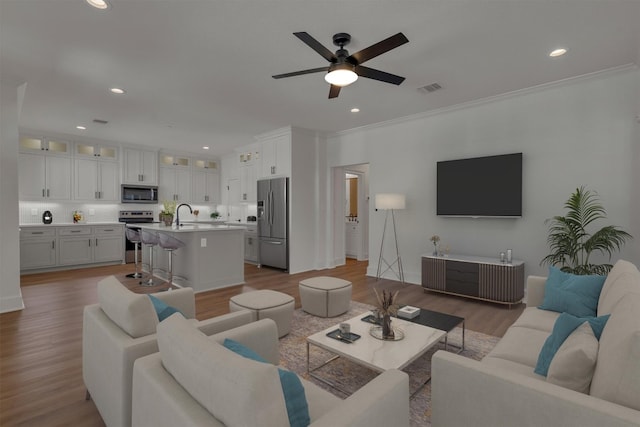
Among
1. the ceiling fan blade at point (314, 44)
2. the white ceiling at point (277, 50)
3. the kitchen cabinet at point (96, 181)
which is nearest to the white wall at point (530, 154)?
the white ceiling at point (277, 50)

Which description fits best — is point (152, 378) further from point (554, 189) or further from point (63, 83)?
point (554, 189)

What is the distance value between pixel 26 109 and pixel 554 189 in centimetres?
804

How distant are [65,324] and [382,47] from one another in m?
4.38

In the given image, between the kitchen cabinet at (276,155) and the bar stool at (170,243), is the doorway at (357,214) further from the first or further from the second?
the bar stool at (170,243)

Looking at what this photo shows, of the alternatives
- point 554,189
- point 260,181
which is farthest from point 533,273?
point 260,181

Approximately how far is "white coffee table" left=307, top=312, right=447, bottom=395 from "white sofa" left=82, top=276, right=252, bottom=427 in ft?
2.21

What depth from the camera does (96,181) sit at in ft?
23.7

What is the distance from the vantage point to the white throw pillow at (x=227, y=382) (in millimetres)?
902

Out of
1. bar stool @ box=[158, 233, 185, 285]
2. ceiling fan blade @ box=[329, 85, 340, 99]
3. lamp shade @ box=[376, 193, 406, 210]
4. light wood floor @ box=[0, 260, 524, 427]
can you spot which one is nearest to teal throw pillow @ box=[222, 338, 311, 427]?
light wood floor @ box=[0, 260, 524, 427]

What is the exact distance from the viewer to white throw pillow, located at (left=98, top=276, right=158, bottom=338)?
5.45 feet

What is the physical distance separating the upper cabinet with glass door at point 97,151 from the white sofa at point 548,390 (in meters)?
8.30

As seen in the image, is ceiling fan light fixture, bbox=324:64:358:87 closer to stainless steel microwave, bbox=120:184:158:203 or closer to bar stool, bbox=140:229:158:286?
bar stool, bbox=140:229:158:286

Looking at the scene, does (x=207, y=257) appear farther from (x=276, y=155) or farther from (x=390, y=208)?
(x=390, y=208)

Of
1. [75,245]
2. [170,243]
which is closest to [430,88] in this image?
[170,243]
